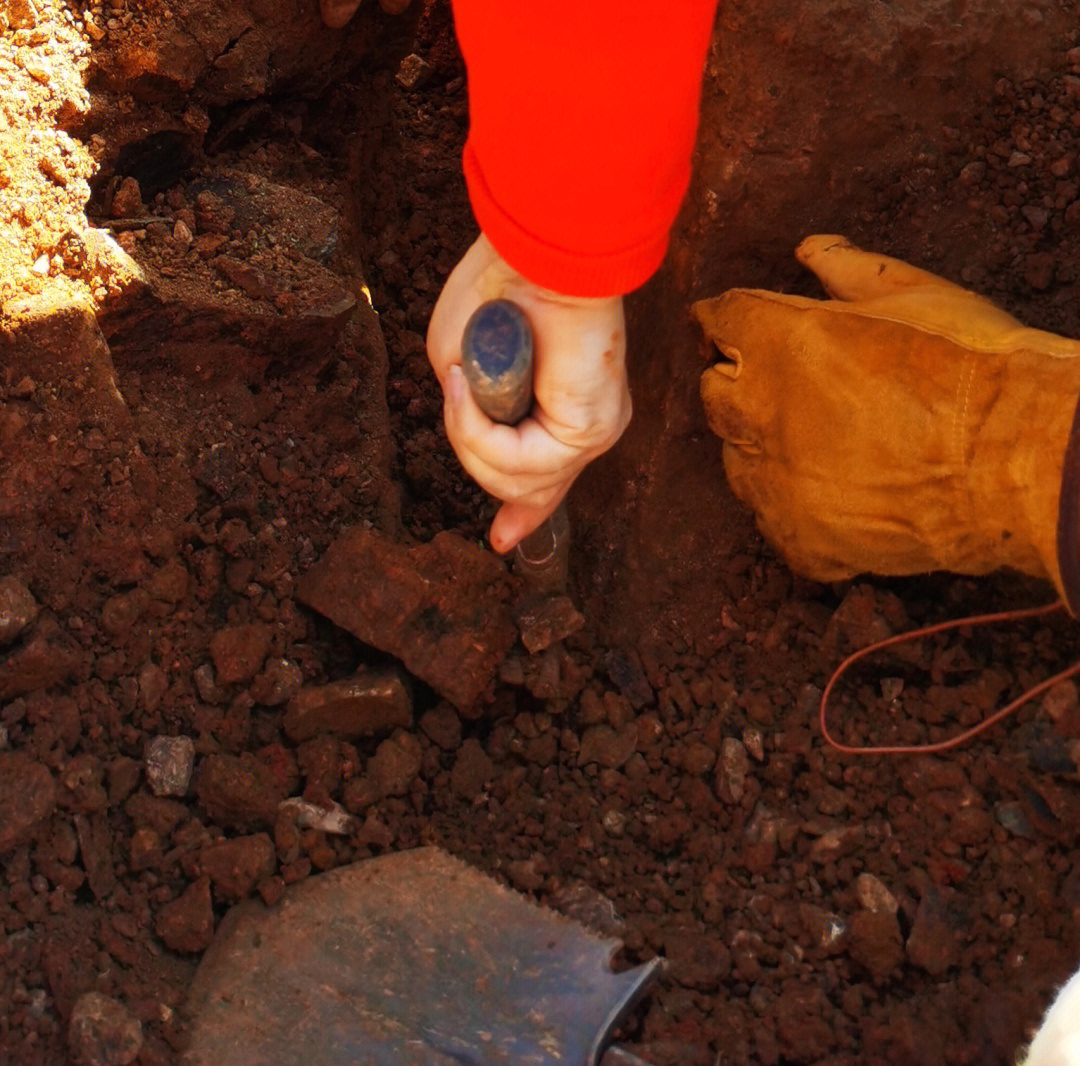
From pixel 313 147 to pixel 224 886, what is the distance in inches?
63.6

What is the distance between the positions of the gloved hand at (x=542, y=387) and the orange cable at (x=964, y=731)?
655 millimetres

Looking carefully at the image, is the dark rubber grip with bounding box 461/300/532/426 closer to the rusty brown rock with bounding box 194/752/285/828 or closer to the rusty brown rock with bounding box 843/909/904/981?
the rusty brown rock with bounding box 194/752/285/828

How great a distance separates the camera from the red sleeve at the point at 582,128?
137 centimetres

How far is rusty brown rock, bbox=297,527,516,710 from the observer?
2102 mm

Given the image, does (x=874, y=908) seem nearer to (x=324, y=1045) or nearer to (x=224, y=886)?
(x=324, y=1045)

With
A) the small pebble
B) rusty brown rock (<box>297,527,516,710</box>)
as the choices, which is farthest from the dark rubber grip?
the small pebble

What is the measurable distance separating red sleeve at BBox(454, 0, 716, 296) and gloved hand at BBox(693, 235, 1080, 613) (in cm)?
55

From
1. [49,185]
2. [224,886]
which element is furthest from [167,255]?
[224,886]

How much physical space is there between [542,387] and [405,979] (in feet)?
2.98

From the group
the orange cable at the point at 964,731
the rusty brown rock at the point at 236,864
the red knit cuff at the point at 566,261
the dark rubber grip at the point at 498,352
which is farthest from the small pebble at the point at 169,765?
the orange cable at the point at 964,731

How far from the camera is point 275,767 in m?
1.98

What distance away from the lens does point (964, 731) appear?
2.06 m

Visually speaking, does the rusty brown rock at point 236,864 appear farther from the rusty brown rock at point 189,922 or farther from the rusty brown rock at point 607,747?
the rusty brown rock at point 607,747

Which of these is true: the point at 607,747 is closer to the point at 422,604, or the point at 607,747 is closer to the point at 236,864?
the point at 422,604
